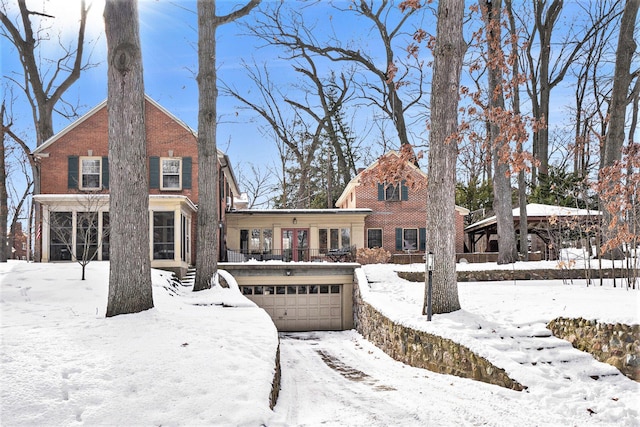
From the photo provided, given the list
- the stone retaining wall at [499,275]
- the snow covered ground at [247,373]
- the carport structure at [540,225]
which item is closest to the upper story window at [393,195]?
the carport structure at [540,225]

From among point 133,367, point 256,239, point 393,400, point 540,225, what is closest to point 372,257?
point 256,239

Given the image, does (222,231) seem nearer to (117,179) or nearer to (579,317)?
(117,179)

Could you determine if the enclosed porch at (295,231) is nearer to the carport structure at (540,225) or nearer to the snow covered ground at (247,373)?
the carport structure at (540,225)

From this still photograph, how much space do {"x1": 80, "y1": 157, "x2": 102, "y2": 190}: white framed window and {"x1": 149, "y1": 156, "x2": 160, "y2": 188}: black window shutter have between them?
203 centimetres

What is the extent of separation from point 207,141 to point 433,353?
7.82m

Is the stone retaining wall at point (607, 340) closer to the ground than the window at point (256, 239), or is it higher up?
closer to the ground

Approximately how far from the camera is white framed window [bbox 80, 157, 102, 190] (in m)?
19.4

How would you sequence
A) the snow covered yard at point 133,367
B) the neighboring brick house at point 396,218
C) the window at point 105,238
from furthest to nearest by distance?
the neighboring brick house at point 396,218
the window at point 105,238
the snow covered yard at point 133,367

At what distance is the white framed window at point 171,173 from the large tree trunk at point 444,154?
12771 mm

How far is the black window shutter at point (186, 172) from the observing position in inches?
767

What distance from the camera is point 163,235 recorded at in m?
16.9

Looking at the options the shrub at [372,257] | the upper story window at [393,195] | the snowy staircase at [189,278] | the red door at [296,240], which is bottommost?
the snowy staircase at [189,278]

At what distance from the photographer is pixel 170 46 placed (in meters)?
A: 16.8

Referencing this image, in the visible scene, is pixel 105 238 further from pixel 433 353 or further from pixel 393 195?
pixel 393 195
